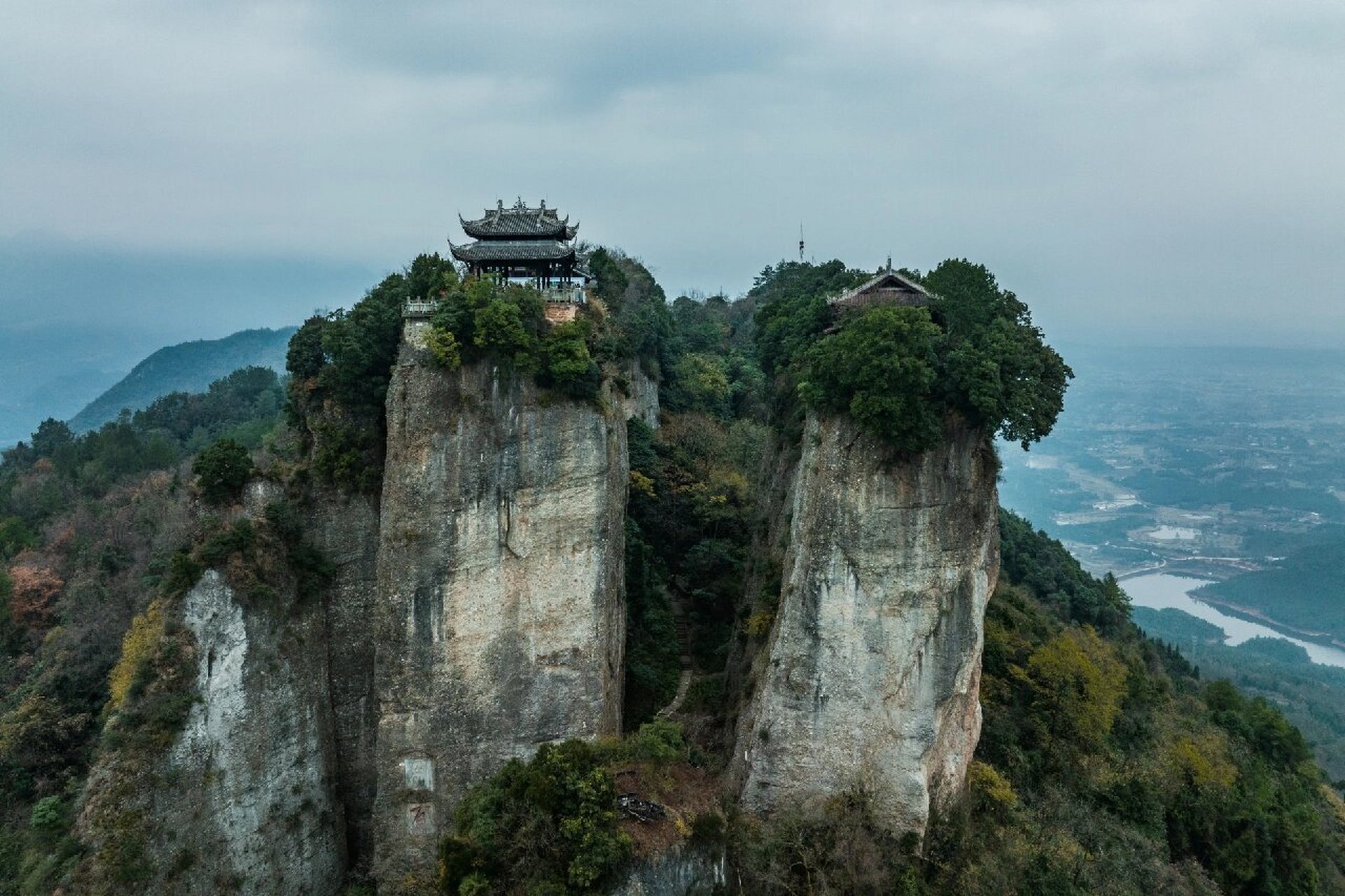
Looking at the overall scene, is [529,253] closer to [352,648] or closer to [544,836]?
[352,648]

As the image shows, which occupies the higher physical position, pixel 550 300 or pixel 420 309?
pixel 550 300

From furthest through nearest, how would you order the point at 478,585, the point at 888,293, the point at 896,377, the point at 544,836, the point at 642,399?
the point at 642,399 < the point at 888,293 < the point at 478,585 < the point at 896,377 < the point at 544,836

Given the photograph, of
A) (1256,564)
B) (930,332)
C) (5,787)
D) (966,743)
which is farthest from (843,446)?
(1256,564)

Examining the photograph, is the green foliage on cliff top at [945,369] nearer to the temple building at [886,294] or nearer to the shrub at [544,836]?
the temple building at [886,294]

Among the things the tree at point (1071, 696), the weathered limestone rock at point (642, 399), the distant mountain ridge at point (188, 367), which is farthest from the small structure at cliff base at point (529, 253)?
the distant mountain ridge at point (188, 367)

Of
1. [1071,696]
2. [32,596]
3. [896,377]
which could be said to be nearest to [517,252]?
[896,377]

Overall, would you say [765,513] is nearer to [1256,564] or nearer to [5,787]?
[5,787]

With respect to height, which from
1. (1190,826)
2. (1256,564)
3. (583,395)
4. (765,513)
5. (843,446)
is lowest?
(1256,564)
